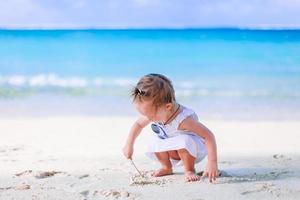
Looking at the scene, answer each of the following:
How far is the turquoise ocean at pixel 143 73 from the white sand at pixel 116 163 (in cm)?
111

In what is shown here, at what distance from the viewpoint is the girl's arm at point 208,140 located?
3288 millimetres

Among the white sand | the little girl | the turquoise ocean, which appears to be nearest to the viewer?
the white sand

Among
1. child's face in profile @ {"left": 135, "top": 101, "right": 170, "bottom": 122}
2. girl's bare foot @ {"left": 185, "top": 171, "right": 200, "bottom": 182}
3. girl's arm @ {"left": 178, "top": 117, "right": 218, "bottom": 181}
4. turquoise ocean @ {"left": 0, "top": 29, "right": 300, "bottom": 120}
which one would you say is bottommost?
girl's bare foot @ {"left": 185, "top": 171, "right": 200, "bottom": 182}

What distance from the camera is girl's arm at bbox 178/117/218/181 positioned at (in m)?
3.29

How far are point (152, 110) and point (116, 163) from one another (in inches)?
36.7

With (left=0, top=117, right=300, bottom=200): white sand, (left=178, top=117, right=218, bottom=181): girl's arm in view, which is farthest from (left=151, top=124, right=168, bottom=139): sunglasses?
(left=0, top=117, right=300, bottom=200): white sand

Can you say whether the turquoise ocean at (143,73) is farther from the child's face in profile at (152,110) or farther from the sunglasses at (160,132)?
the child's face in profile at (152,110)

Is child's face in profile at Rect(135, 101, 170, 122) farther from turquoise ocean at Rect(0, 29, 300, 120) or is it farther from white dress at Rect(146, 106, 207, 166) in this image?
turquoise ocean at Rect(0, 29, 300, 120)

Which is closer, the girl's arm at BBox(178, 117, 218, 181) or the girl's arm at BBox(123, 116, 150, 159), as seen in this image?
the girl's arm at BBox(178, 117, 218, 181)

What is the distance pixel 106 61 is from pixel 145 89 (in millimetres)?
13607

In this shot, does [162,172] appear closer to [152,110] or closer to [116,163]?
[152,110]

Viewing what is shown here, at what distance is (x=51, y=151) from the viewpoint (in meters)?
4.70

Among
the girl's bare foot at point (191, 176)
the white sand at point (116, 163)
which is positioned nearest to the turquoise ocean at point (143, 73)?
the white sand at point (116, 163)

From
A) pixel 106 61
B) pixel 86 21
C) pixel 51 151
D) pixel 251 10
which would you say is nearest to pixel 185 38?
pixel 251 10
